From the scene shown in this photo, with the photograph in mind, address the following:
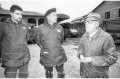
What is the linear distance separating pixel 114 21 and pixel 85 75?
9.90 metres

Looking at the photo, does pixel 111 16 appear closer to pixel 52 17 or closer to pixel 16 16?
pixel 52 17

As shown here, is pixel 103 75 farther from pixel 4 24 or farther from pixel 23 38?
pixel 4 24

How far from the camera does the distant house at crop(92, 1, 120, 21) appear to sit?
21536 millimetres

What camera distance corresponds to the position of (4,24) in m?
3.20

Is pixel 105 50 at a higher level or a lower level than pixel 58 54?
higher

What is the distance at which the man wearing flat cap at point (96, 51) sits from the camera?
2.25 meters

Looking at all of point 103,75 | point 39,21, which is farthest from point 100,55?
point 39,21

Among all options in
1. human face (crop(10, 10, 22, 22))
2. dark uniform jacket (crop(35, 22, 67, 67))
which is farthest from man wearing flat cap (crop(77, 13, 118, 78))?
human face (crop(10, 10, 22, 22))

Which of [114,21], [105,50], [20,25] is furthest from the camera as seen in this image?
[114,21]

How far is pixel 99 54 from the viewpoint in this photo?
2404 millimetres

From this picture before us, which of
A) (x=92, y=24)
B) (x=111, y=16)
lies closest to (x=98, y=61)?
(x=92, y=24)

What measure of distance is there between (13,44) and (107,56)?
6.49ft

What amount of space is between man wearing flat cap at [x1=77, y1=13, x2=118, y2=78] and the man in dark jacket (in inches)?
55.7

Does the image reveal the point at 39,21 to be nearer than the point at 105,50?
No
